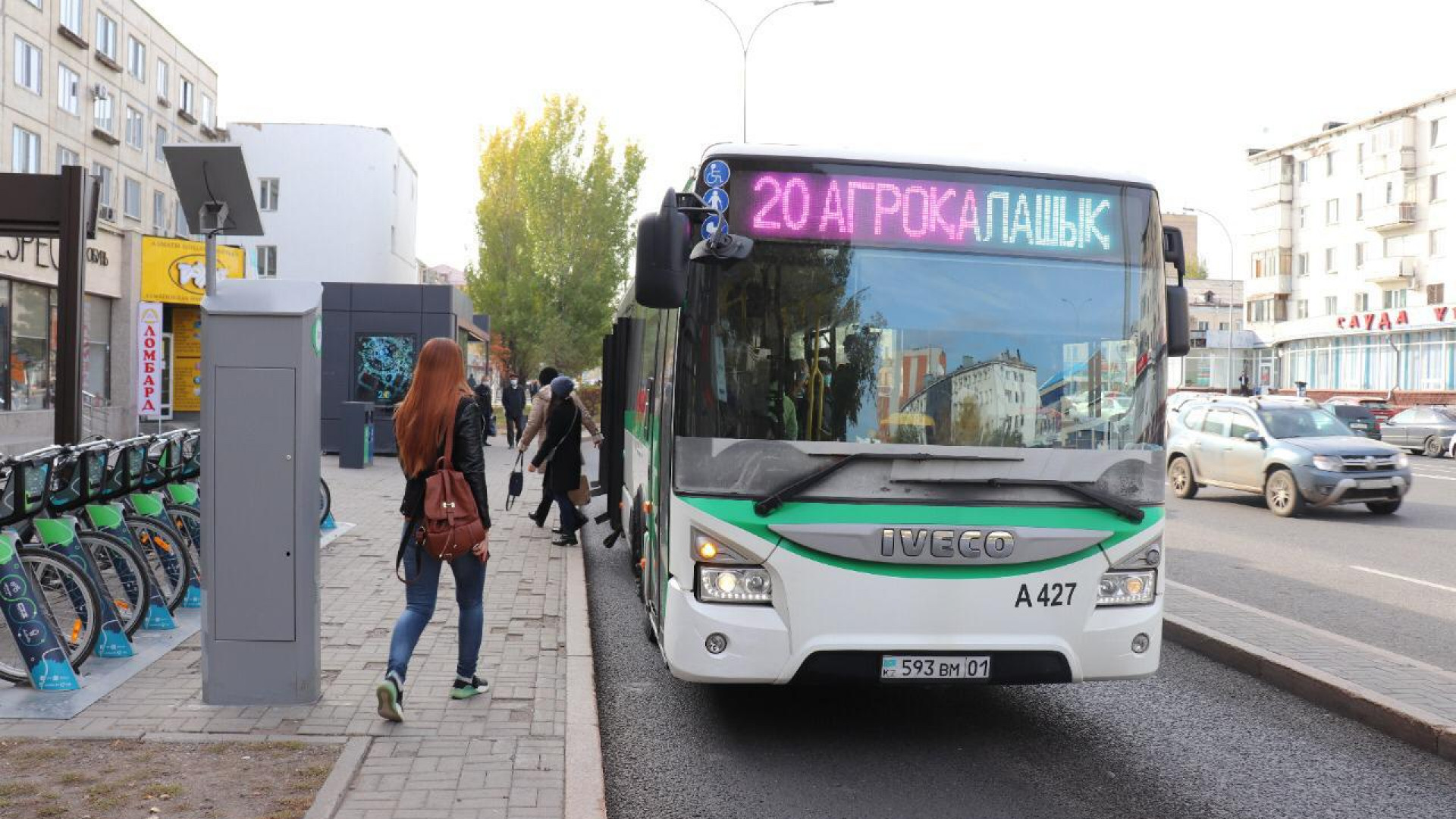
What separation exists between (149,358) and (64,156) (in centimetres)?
1989

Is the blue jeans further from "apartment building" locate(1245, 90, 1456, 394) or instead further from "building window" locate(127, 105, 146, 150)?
"apartment building" locate(1245, 90, 1456, 394)

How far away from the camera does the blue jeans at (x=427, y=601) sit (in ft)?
18.4

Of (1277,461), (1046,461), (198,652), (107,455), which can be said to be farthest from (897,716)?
(1277,461)

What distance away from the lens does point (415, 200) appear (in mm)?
70125

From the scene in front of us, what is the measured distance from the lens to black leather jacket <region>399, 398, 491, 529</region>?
18.3ft

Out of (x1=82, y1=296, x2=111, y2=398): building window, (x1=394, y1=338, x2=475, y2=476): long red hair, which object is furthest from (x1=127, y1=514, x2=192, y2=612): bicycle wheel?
(x1=82, y1=296, x2=111, y2=398): building window

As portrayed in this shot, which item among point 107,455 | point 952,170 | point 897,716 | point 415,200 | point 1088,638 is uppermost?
point 415,200

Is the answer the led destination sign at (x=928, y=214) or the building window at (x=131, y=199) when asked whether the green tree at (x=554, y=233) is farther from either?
the led destination sign at (x=928, y=214)

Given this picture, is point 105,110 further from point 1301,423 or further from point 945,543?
point 945,543

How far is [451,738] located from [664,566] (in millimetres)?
1294

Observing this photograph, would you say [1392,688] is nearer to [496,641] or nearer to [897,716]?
[897,716]

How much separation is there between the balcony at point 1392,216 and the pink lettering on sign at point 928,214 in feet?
202

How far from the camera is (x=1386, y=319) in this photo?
5694cm

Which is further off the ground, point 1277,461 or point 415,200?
point 415,200
